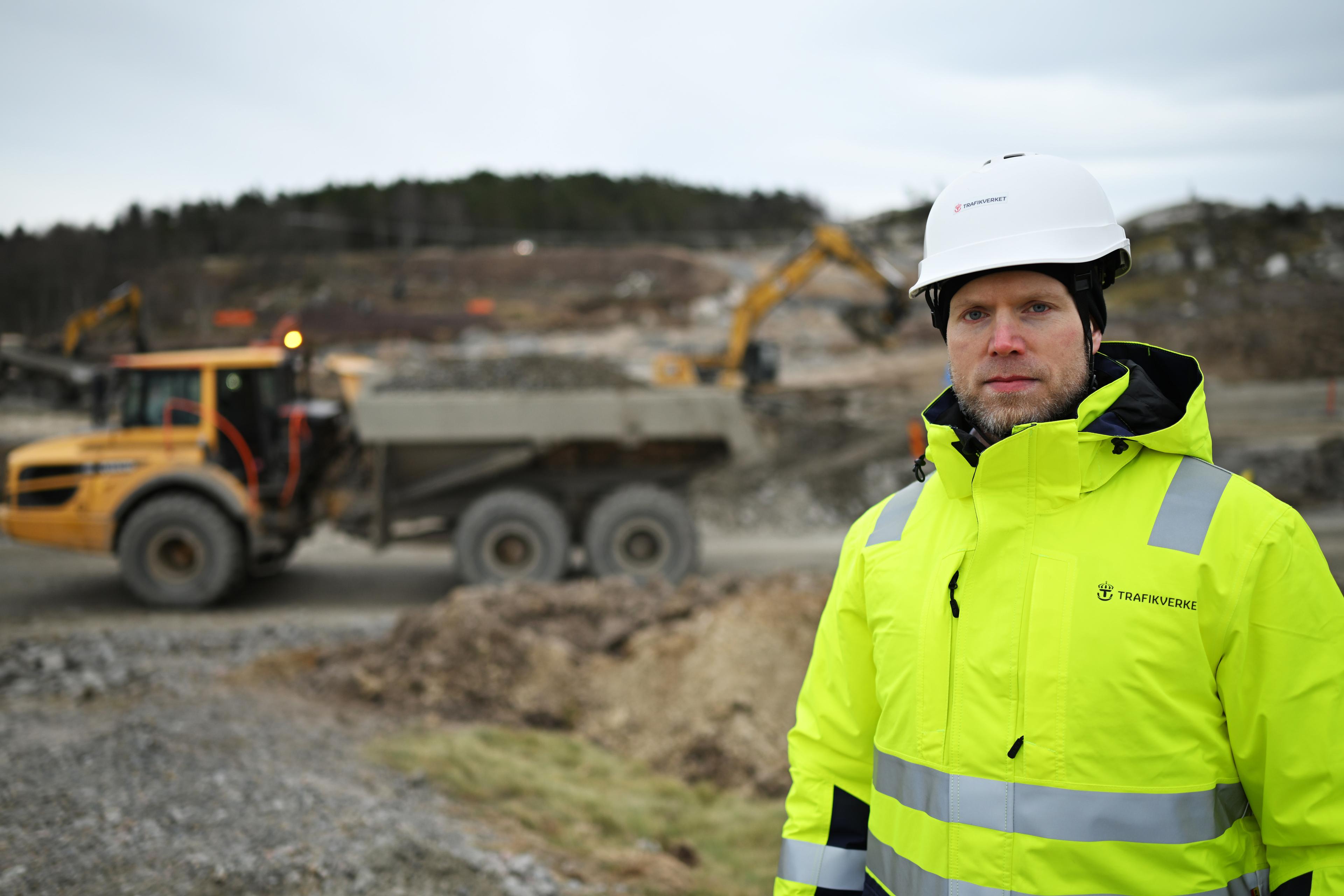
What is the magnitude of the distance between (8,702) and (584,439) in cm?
489

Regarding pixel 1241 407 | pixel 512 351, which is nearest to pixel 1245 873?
pixel 1241 407

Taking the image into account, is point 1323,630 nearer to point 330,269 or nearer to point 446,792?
point 446,792

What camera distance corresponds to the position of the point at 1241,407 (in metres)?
16.3

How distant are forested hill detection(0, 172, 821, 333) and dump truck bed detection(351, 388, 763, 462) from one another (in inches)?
1189

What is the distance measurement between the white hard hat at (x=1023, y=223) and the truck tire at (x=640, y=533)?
690 centimetres

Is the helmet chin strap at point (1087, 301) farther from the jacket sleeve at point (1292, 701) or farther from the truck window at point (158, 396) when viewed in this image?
the truck window at point (158, 396)

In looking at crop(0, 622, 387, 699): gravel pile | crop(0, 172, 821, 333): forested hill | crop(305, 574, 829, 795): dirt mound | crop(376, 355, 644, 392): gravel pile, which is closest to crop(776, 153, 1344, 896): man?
crop(305, 574, 829, 795): dirt mound

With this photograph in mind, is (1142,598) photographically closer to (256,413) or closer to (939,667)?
(939,667)

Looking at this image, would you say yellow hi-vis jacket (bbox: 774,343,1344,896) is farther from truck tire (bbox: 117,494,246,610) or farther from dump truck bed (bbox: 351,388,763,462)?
truck tire (bbox: 117,494,246,610)

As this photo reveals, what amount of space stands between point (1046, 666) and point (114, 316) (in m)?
17.1

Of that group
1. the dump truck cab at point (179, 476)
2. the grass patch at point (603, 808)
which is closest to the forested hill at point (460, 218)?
the dump truck cab at point (179, 476)

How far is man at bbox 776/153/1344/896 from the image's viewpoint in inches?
51.2

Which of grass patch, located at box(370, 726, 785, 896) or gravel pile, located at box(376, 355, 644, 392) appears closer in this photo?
grass patch, located at box(370, 726, 785, 896)

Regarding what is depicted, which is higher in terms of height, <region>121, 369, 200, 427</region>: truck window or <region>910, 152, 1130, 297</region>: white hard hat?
<region>910, 152, 1130, 297</region>: white hard hat
